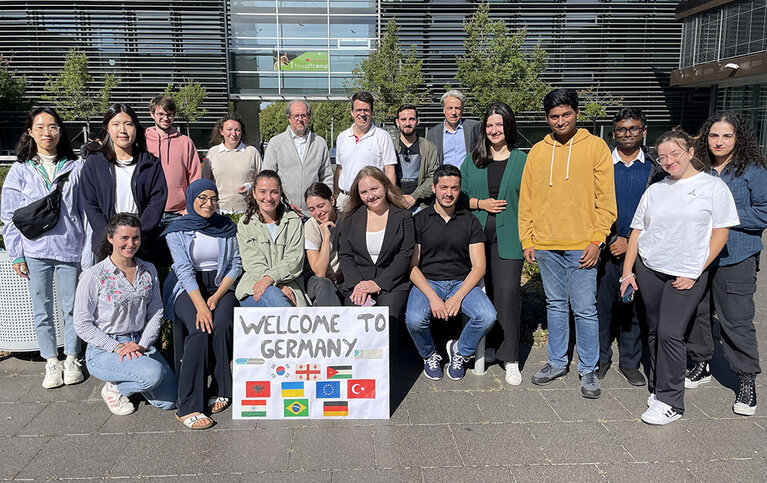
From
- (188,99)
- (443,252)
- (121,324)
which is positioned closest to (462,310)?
(443,252)

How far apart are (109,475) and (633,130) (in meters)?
4.37

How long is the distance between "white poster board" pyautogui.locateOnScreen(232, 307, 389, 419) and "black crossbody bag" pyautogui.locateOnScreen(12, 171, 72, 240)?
70.3 inches

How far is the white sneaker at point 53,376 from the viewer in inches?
188

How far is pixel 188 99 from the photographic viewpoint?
28.0 meters

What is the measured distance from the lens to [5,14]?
29344mm

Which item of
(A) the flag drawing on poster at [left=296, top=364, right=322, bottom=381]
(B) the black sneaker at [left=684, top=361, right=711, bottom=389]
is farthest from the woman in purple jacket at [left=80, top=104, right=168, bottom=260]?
(B) the black sneaker at [left=684, top=361, right=711, bottom=389]

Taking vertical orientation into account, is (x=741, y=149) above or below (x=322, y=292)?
above

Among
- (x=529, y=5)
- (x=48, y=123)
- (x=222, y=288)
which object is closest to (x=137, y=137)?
(x=48, y=123)

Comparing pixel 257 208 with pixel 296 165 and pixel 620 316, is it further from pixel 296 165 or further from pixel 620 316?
pixel 620 316

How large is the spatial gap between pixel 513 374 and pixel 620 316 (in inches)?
41.7

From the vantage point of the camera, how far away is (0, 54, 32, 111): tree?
27359mm

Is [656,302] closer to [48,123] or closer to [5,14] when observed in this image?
[48,123]

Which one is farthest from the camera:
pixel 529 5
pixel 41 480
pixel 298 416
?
pixel 529 5

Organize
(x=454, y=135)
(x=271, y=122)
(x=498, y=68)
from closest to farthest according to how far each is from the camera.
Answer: (x=454, y=135) < (x=498, y=68) < (x=271, y=122)
